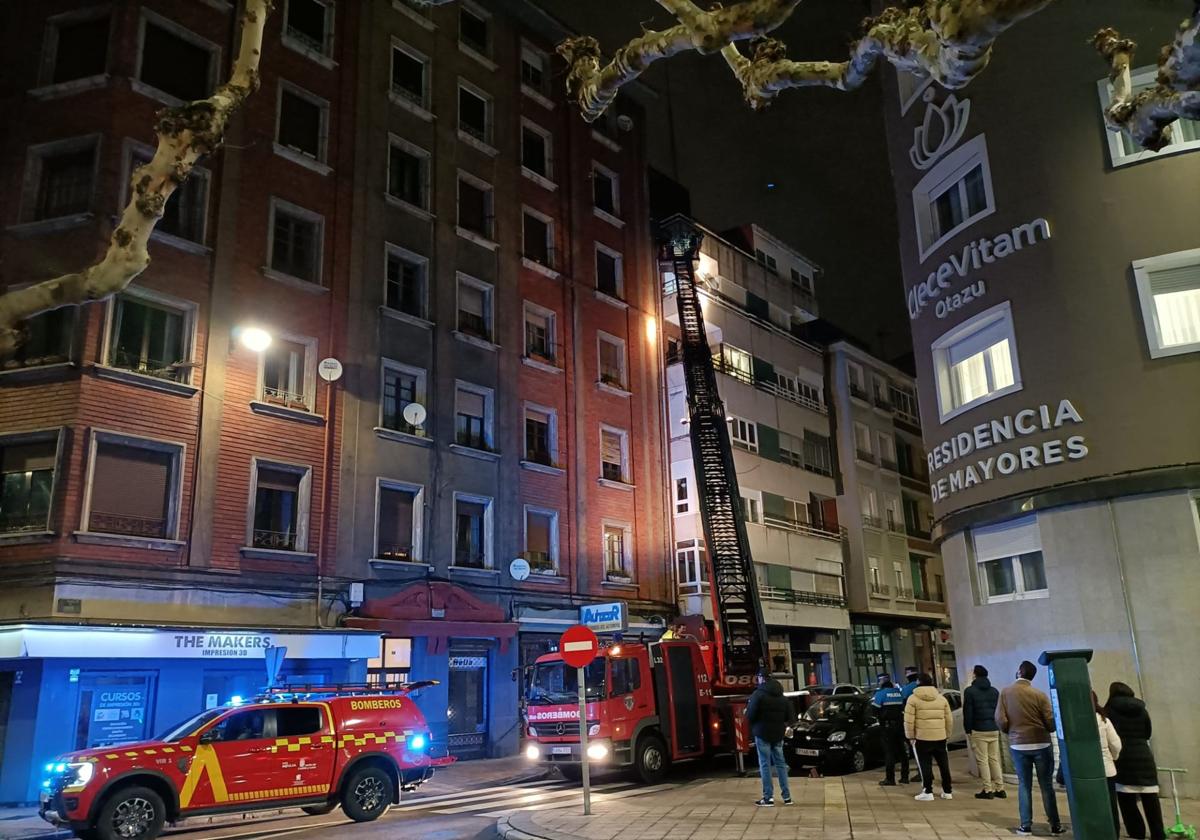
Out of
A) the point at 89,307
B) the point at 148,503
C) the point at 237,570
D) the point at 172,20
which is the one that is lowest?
the point at 237,570

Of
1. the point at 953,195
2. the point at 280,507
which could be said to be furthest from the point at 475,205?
the point at 953,195

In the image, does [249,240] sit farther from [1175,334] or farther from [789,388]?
[789,388]

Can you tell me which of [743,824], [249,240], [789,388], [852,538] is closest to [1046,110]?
[743,824]

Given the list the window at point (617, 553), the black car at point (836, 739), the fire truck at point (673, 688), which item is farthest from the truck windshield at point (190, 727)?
the window at point (617, 553)

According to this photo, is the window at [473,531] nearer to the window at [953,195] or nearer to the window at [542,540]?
the window at [542,540]

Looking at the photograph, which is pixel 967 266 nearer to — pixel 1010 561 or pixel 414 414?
pixel 1010 561

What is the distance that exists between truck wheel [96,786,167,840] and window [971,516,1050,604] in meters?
12.7

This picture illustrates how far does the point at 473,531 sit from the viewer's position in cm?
2534

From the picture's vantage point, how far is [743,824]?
11.2 metres

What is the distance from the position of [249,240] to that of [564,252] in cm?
1095

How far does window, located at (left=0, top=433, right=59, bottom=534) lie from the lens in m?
18.2

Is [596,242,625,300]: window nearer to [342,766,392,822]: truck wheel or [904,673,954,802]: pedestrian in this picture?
[342,766,392,822]: truck wheel

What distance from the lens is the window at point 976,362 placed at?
606 inches

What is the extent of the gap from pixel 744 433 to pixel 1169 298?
2124 centimetres
